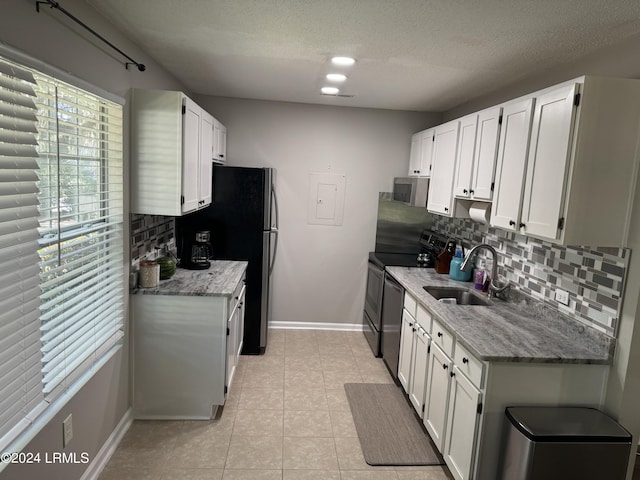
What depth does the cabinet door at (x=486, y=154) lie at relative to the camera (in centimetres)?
271

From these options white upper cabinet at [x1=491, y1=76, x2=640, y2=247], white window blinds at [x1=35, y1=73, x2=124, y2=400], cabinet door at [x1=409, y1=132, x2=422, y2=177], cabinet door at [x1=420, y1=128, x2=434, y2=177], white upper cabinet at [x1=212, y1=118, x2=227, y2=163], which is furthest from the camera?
cabinet door at [x1=409, y1=132, x2=422, y2=177]

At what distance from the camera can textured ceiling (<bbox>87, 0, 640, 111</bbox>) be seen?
6.15ft

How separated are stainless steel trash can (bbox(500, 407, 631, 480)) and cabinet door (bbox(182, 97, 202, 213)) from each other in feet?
7.48

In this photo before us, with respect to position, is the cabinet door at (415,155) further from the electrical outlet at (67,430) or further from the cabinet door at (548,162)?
the electrical outlet at (67,430)

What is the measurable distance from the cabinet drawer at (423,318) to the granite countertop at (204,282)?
4.30 ft

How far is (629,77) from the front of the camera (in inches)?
83.0

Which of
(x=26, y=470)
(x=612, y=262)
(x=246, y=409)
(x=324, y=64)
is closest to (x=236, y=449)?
(x=246, y=409)

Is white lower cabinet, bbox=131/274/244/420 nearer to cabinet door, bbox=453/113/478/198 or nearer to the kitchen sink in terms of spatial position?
the kitchen sink

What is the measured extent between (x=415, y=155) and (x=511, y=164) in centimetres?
192

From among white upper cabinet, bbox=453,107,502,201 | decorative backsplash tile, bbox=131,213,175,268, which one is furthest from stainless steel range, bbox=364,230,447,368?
decorative backsplash tile, bbox=131,213,175,268

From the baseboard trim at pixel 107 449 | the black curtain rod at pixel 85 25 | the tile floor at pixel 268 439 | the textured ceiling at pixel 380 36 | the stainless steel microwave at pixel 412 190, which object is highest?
the textured ceiling at pixel 380 36

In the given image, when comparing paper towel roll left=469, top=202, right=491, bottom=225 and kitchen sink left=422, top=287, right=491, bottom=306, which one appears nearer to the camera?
paper towel roll left=469, top=202, right=491, bottom=225

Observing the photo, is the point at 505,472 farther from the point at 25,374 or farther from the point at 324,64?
the point at 324,64

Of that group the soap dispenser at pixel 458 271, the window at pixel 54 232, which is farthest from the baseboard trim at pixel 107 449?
the soap dispenser at pixel 458 271
